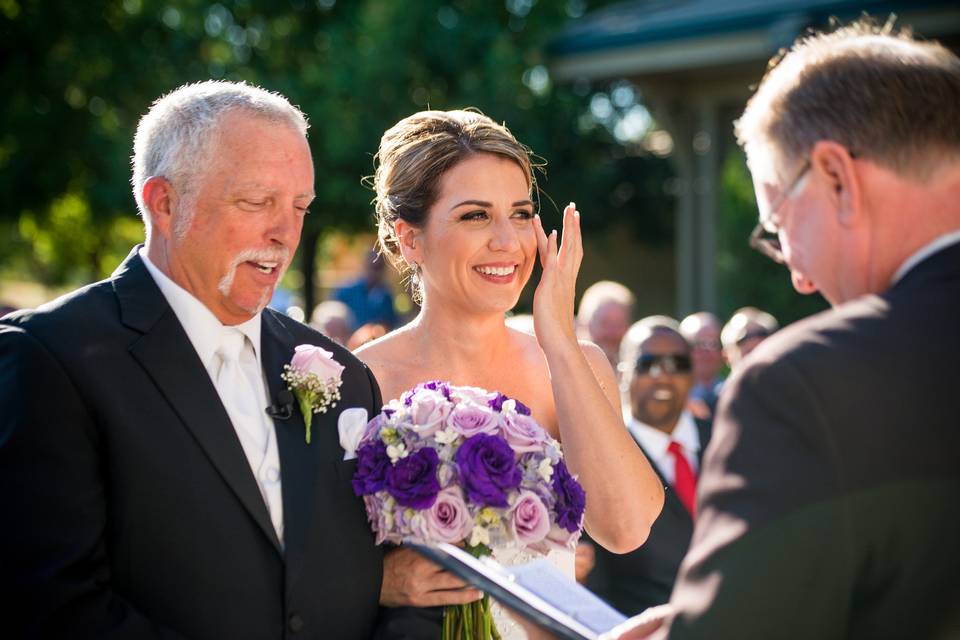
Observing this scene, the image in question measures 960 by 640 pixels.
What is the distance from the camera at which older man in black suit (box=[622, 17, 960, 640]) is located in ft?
6.18

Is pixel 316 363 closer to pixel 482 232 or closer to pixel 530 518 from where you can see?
pixel 530 518

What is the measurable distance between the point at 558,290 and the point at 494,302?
0.34 metres

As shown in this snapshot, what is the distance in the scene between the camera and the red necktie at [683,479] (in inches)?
247

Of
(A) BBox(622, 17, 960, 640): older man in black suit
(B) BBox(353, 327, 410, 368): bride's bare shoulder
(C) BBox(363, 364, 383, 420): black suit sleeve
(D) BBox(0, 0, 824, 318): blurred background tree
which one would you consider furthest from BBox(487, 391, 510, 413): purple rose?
(D) BBox(0, 0, 824, 318): blurred background tree

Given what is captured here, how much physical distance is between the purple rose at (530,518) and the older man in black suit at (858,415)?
1034 millimetres

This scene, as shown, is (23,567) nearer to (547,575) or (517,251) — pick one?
(547,575)

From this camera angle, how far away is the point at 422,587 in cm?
311

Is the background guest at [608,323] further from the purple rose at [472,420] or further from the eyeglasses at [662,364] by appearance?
the purple rose at [472,420]

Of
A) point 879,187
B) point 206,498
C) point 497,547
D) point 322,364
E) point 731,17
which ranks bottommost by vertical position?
point 497,547

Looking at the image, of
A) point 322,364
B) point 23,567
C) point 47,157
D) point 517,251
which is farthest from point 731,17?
point 47,157

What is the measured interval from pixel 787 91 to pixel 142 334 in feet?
5.70

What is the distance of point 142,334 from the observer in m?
2.86

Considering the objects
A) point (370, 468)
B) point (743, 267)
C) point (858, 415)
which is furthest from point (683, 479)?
point (743, 267)

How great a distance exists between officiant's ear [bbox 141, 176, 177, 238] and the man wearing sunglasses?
11.1 ft
